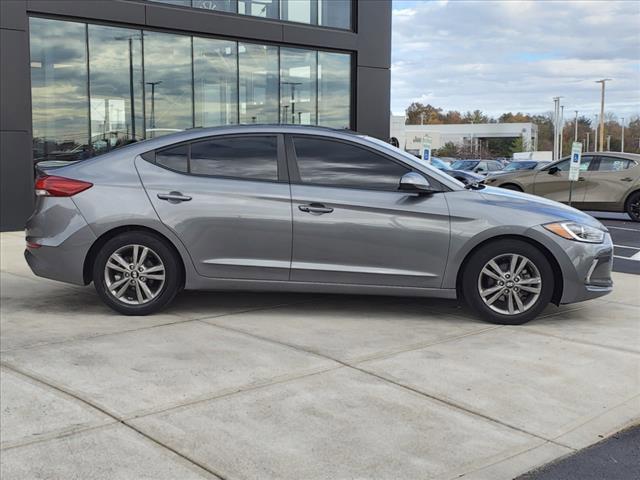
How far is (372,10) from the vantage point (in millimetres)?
17812

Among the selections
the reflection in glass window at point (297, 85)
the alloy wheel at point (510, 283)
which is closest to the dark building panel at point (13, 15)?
the reflection in glass window at point (297, 85)

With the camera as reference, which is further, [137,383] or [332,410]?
[137,383]

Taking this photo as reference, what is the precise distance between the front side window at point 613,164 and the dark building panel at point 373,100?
203 inches

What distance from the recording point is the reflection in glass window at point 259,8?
630 inches

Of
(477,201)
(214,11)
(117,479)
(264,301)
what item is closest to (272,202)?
(264,301)

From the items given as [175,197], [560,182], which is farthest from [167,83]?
[175,197]

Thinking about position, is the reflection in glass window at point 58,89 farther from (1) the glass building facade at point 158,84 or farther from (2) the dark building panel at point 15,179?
(2) the dark building panel at point 15,179

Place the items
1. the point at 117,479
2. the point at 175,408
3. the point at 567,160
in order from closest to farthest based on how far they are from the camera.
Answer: the point at 117,479 < the point at 175,408 < the point at 567,160

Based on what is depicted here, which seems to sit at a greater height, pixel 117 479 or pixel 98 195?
pixel 98 195

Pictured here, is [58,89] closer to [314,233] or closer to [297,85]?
[297,85]

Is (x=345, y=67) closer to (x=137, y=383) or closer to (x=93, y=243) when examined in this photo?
(x=93, y=243)

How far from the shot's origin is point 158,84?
15.0 metres

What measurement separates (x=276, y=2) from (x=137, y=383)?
13650mm

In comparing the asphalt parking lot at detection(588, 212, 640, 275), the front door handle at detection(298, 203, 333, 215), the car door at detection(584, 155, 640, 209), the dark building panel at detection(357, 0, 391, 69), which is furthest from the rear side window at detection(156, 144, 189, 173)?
the car door at detection(584, 155, 640, 209)
